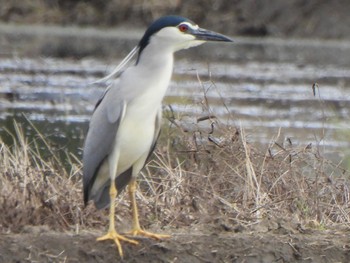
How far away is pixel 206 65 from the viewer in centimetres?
2030

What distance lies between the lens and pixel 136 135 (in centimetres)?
684

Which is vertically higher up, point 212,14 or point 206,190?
point 206,190

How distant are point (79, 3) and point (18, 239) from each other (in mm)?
20640

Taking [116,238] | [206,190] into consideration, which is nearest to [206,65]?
[206,190]

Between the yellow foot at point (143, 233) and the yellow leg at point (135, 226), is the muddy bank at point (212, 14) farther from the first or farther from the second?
the yellow foot at point (143, 233)

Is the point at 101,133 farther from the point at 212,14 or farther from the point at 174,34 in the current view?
the point at 212,14

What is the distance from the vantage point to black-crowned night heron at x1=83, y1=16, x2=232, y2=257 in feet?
22.4

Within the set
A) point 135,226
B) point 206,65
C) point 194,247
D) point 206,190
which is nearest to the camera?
point 194,247

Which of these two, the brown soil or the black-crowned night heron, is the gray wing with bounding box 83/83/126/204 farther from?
the brown soil

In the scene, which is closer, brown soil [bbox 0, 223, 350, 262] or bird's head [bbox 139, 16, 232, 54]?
brown soil [bbox 0, 223, 350, 262]

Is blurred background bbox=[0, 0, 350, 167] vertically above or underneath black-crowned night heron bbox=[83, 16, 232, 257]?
underneath

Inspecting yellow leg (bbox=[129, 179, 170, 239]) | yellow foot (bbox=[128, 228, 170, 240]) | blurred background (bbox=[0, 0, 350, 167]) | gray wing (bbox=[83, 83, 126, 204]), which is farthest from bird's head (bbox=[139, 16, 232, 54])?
blurred background (bbox=[0, 0, 350, 167])

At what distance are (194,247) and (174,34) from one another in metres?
1.13

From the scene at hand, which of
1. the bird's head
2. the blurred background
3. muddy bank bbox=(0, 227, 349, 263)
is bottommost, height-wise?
the blurred background
